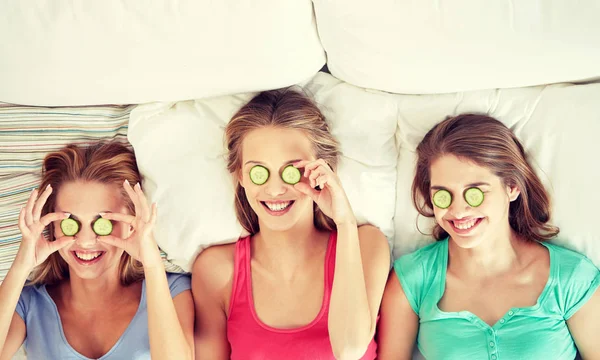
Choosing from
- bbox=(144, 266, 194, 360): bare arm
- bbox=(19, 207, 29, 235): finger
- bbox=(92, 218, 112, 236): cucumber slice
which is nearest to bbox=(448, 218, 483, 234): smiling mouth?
bbox=(144, 266, 194, 360): bare arm

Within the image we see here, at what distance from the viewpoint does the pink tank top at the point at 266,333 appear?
2.32 m

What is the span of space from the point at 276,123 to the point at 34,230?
3.37 ft

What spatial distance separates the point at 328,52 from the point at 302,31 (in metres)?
0.17

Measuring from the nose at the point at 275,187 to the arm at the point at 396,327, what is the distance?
638 mm

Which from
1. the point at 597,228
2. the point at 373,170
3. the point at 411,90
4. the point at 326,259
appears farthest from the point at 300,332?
the point at 597,228

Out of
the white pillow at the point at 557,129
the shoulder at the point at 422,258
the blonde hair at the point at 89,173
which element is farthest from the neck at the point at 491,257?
the blonde hair at the point at 89,173

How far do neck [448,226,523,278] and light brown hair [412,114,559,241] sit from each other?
0.37ft

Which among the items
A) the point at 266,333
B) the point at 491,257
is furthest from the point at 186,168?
the point at 491,257

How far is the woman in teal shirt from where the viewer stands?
227 cm

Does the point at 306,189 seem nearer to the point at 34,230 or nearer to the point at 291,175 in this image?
the point at 291,175

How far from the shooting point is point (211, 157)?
2.51 meters

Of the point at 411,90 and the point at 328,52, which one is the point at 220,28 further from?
the point at 411,90

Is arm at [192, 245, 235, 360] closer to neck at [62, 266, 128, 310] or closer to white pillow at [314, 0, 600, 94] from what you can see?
neck at [62, 266, 128, 310]

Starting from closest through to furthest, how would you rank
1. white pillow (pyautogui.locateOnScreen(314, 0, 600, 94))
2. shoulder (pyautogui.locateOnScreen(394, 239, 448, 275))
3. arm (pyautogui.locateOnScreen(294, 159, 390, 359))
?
white pillow (pyautogui.locateOnScreen(314, 0, 600, 94))
arm (pyautogui.locateOnScreen(294, 159, 390, 359))
shoulder (pyautogui.locateOnScreen(394, 239, 448, 275))
